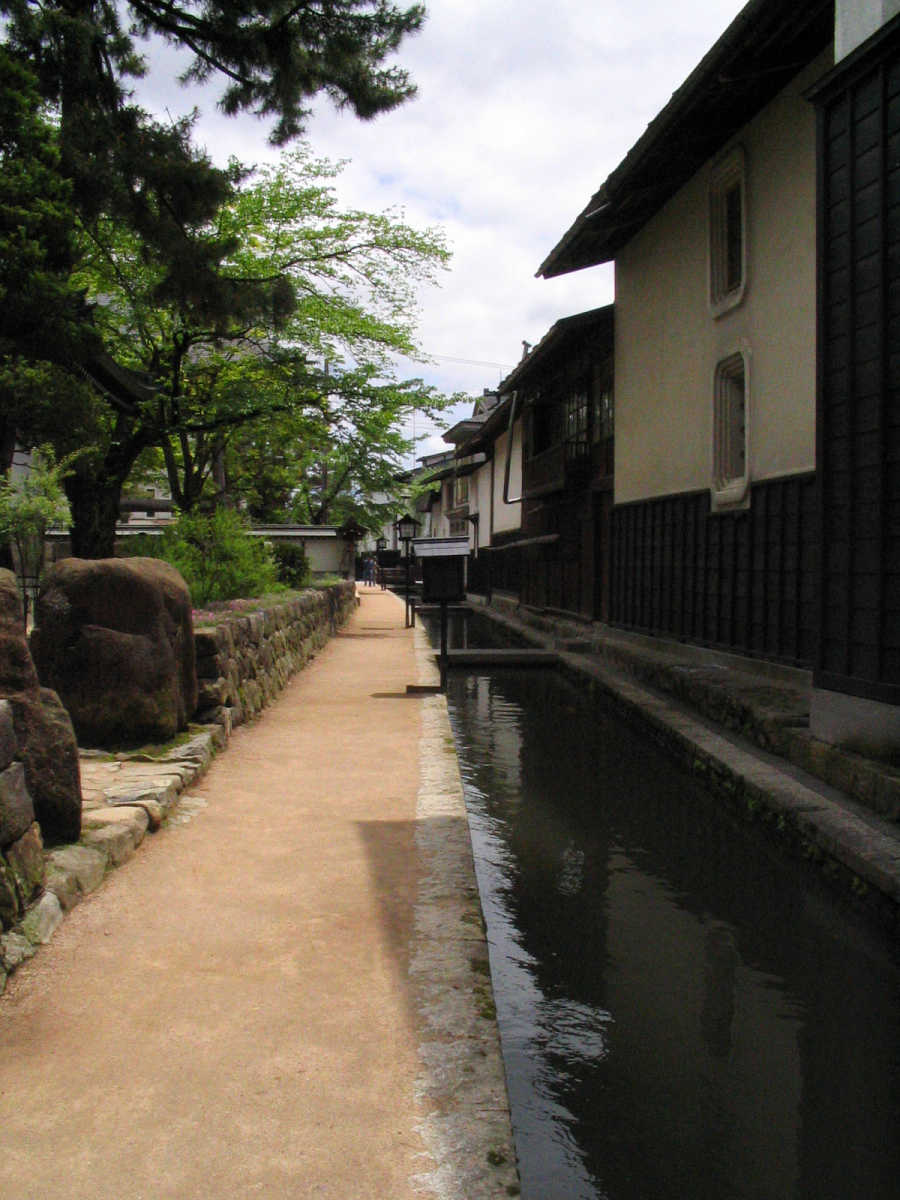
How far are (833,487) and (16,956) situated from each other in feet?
17.7

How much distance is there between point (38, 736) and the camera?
3.84 metres

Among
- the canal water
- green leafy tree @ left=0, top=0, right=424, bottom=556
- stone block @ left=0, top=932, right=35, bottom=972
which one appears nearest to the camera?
the canal water

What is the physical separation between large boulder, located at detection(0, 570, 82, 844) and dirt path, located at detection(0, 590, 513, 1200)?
359 mm

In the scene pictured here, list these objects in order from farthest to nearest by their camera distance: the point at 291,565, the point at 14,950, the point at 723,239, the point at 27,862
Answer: the point at 291,565
the point at 723,239
the point at 27,862
the point at 14,950

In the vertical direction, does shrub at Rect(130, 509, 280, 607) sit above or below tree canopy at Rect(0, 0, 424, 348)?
below

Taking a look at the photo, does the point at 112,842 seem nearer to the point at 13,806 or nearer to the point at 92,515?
the point at 13,806

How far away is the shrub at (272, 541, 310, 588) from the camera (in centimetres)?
1850

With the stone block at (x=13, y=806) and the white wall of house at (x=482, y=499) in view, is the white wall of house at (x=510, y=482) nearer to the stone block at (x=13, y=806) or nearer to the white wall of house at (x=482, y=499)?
the white wall of house at (x=482, y=499)

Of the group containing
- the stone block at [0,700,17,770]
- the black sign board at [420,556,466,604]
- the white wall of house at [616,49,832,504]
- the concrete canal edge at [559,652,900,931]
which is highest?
the white wall of house at [616,49,832,504]

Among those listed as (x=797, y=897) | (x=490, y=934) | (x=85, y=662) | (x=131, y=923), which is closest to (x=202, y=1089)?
(x=131, y=923)

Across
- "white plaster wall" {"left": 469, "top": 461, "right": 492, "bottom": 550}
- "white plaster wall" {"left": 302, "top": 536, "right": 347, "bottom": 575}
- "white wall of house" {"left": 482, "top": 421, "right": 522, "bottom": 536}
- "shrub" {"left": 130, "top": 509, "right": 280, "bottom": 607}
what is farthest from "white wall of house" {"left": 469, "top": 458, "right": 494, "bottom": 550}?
"shrub" {"left": 130, "top": 509, "right": 280, "bottom": 607}

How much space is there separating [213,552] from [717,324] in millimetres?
6365

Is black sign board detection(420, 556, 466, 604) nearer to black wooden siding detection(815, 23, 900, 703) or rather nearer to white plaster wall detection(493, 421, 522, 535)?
black wooden siding detection(815, 23, 900, 703)

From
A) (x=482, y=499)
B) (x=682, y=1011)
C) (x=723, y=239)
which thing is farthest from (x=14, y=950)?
(x=482, y=499)
